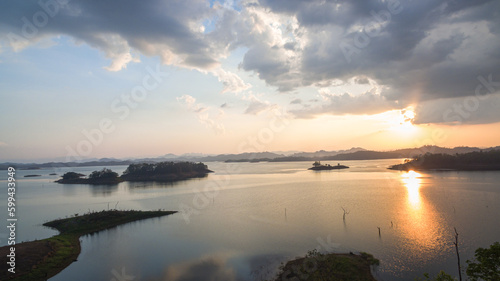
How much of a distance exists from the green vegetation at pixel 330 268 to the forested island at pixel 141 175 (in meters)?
102

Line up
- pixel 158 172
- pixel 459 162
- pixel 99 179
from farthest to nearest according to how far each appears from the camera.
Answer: pixel 158 172
pixel 459 162
pixel 99 179

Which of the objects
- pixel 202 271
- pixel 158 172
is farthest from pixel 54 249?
pixel 158 172

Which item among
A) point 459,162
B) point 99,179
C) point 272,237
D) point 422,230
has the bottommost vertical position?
point 272,237

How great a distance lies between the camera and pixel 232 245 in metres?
30.3

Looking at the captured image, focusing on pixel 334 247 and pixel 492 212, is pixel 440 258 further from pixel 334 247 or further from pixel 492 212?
pixel 492 212

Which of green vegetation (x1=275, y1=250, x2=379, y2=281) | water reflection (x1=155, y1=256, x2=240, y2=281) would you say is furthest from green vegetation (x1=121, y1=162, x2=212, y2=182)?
green vegetation (x1=275, y1=250, x2=379, y2=281)

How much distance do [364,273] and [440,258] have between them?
857 cm

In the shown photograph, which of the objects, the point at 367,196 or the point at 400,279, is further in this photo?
the point at 367,196

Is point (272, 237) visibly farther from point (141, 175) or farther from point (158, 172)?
point (141, 175)

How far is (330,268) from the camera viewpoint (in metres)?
22.0

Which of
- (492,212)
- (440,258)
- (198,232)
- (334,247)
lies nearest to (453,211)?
(492,212)

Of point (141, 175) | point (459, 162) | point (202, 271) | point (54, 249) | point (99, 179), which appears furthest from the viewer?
point (141, 175)

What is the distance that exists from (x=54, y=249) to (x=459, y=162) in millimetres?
152717

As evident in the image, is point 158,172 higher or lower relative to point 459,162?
lower
